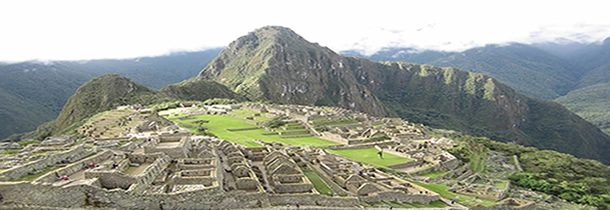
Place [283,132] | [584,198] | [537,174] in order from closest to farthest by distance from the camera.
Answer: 1. [584,198]
2. [537,174]
3. [283,132]

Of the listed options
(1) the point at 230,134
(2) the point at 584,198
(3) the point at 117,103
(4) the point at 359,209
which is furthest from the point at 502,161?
(3) the point at 117,103

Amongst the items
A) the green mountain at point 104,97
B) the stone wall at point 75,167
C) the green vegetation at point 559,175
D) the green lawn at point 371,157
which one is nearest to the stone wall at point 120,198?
the stone wall at point 75,167

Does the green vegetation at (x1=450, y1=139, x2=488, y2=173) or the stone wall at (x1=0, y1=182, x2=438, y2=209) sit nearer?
the stone wall at (x1=0, y1=182, x2=438, y2=209)

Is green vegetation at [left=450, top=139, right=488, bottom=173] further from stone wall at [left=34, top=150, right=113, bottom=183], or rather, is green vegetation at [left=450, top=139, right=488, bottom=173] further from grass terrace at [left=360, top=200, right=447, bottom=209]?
stone wall at [left=34, top=150, right=113, bottom=183]

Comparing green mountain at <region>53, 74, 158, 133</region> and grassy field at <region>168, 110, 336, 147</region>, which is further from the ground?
grassy field at <region>168, 110, 336, 147</region>

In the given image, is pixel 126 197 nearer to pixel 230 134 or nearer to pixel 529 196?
pixel 529 196

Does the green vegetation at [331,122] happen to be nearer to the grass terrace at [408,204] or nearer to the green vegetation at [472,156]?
the green vegetation at [472,156]

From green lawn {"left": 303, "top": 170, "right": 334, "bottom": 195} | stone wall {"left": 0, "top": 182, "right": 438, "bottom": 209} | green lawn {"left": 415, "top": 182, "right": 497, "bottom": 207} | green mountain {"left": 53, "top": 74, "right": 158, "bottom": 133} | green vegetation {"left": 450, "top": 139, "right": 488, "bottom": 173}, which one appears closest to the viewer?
stone wall {"left": 0, "top": 182, "right": 438, "bottom": 209}

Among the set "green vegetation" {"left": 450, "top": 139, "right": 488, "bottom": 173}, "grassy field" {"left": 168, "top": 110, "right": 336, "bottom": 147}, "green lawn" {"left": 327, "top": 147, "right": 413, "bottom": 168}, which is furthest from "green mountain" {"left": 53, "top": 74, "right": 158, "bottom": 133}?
"green vegetation" {"left": 450, "top": 139, "right": 488, "bottom": 173}
